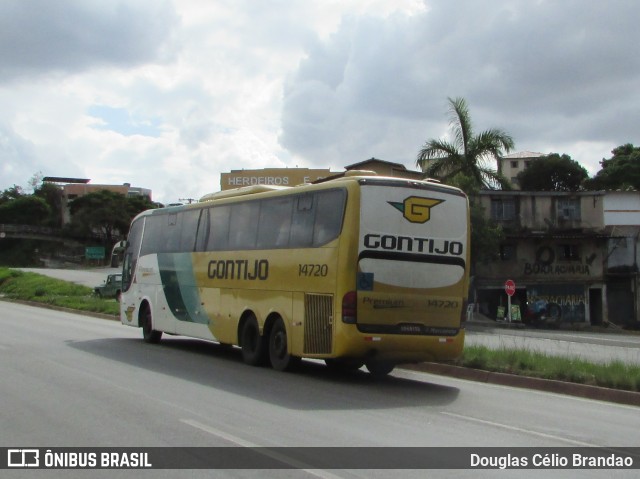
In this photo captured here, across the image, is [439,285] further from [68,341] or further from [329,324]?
[68,341]

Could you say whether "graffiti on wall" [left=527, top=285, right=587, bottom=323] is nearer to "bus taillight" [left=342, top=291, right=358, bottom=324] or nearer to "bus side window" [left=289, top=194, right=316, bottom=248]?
"bus side window" [left=289, top=194, right=316, bottom=248]

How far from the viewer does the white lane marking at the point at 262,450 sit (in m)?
7.00

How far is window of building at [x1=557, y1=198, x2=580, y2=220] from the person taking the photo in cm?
5290

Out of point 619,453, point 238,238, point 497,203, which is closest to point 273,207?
point 238,238

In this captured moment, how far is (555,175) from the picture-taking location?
3406 inches

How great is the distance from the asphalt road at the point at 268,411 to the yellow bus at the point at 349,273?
2.40 ft

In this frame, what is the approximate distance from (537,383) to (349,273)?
388 centimetres

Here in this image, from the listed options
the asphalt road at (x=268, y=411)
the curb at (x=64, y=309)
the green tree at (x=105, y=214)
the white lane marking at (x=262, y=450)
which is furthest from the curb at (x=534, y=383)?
the green tree at (x=105, y=214)

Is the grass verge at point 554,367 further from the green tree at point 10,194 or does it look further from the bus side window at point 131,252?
the green tree at point 10,194

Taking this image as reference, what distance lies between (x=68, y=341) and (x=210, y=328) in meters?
4.46

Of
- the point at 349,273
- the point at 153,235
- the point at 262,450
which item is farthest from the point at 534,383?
the point at 153,235

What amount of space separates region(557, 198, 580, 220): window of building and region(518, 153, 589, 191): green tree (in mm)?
33470

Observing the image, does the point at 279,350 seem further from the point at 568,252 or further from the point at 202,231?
the point at 568,252

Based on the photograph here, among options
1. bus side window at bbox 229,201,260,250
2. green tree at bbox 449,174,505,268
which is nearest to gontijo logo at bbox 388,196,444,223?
bus side window at bbox 229,201,260,250
